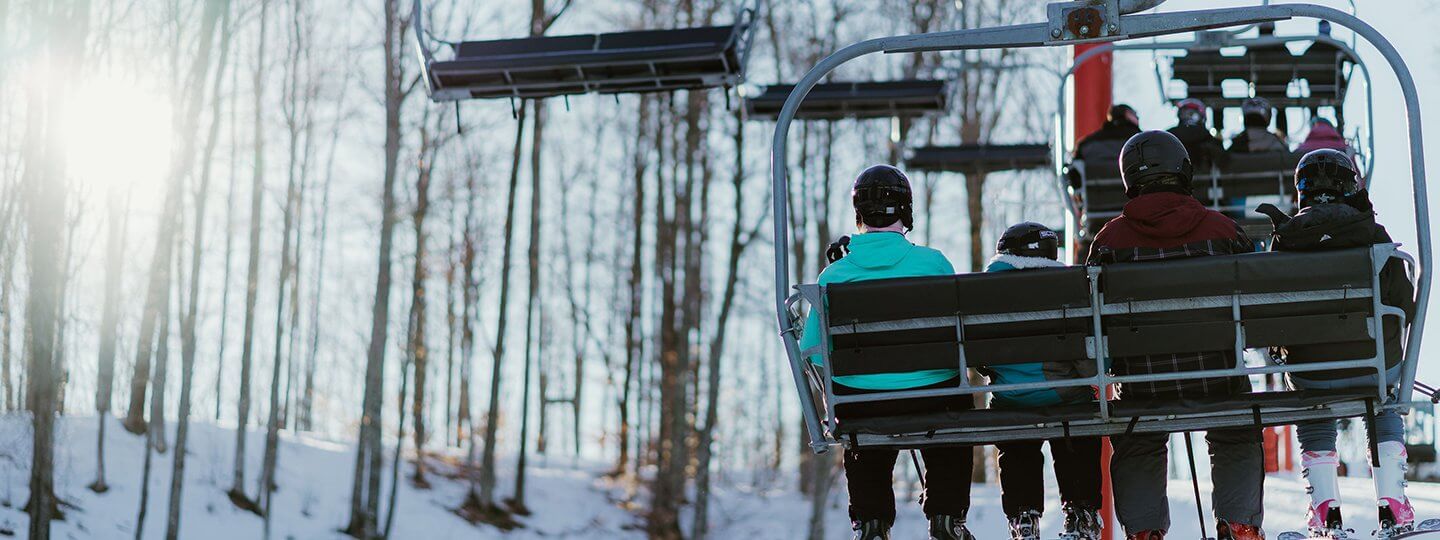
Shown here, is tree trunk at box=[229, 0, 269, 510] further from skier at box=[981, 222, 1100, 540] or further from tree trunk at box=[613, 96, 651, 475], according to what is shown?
skier at box=[981, 222, 1100, 540]

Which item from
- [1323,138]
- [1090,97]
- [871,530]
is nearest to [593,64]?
[1090,97]

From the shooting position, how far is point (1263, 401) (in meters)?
5.23

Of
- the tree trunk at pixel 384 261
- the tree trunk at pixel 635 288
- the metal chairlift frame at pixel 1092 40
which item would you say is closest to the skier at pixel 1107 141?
the metal chairlift frame at pixel 1092 40

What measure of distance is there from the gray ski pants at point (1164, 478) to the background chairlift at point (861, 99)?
923 centimetres

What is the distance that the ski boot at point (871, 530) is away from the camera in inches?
217

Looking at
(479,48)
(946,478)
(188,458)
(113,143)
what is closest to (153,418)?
(188,458)

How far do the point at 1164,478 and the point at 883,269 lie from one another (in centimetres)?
121

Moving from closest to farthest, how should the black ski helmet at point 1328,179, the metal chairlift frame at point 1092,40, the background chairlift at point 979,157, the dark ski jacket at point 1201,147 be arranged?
1. the metal chairlift frame at point 1092,40
2. the black ski helmet at point 1328,179
3. the dark ski jacket at point 1201,147
4. the background chairlift at point 979,157

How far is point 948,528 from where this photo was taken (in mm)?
5438

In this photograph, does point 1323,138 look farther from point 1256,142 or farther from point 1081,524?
point 1081,524

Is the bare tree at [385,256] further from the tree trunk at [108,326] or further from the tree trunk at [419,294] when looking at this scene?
the tree trunk at [108,326]

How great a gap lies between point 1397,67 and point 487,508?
23128 millimetres

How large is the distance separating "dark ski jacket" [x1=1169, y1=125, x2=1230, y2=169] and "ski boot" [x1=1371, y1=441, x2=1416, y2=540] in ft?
13.5

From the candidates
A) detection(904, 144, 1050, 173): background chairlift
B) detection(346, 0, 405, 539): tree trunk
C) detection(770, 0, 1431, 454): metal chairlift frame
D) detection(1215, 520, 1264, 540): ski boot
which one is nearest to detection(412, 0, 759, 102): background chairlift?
detection(770, 0, 1431, 454): metal chairlift frame
